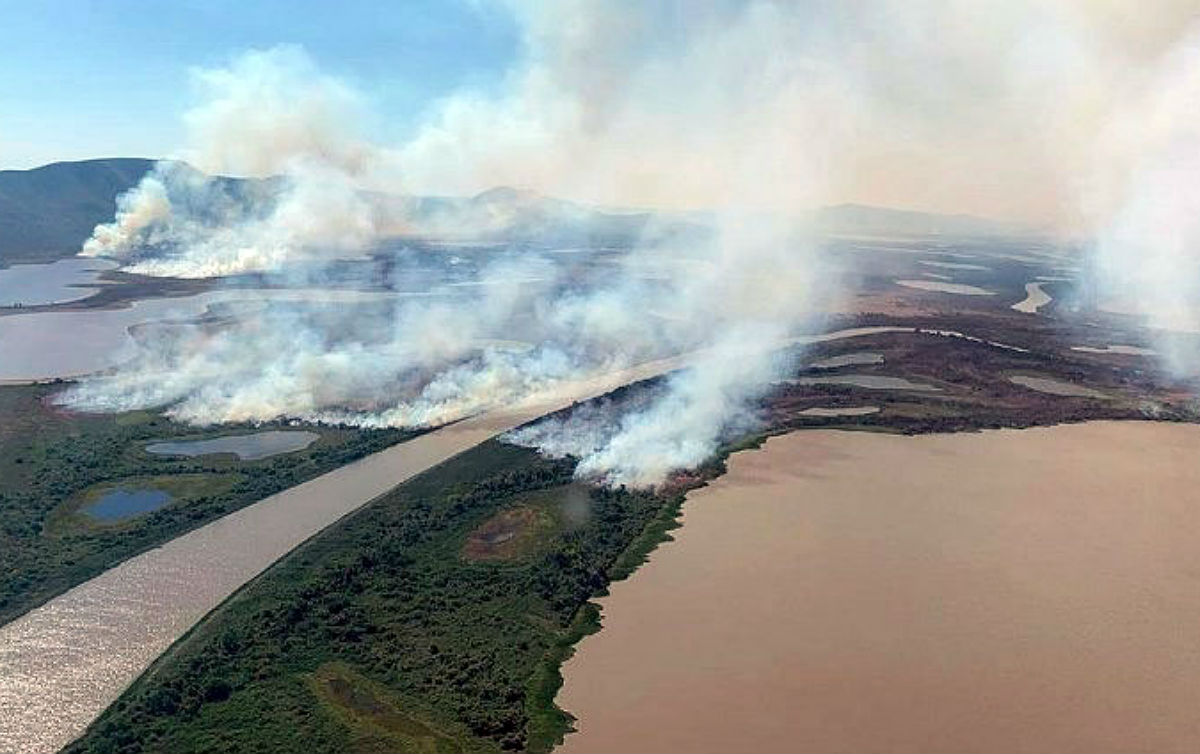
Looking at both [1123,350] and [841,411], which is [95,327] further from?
[1123,350]

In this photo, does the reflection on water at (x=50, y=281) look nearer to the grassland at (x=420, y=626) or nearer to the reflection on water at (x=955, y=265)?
the grassland at (x=420, y=626)

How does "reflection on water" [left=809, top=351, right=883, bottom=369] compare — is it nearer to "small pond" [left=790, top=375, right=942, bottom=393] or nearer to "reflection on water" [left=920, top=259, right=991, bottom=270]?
"small pond" [left=790, top=375, right=942, bottom=393]

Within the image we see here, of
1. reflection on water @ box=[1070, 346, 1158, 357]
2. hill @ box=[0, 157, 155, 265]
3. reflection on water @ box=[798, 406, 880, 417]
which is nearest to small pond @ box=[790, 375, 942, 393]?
reflection on water @ box=[798, 406, 880, 417]

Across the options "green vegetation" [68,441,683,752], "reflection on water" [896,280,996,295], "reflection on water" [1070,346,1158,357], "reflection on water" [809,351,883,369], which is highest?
"reflection on water" [896,280,996,295]

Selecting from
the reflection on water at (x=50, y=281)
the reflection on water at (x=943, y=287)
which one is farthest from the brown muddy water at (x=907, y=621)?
the reflection on water at (x=50, y=281)

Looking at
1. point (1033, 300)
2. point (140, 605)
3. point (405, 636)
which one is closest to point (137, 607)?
point (140, 605)

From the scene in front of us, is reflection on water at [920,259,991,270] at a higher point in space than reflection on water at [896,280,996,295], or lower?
higher

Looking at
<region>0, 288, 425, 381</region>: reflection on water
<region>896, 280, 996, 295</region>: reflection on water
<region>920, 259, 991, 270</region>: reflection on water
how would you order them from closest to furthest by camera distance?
<region>0, 288, 425, 381</region>: reflection on water → <region>896, 280, 996, 295</region>: reflection on water → <region>920, 259, 991, 270</region>: reflection on water
